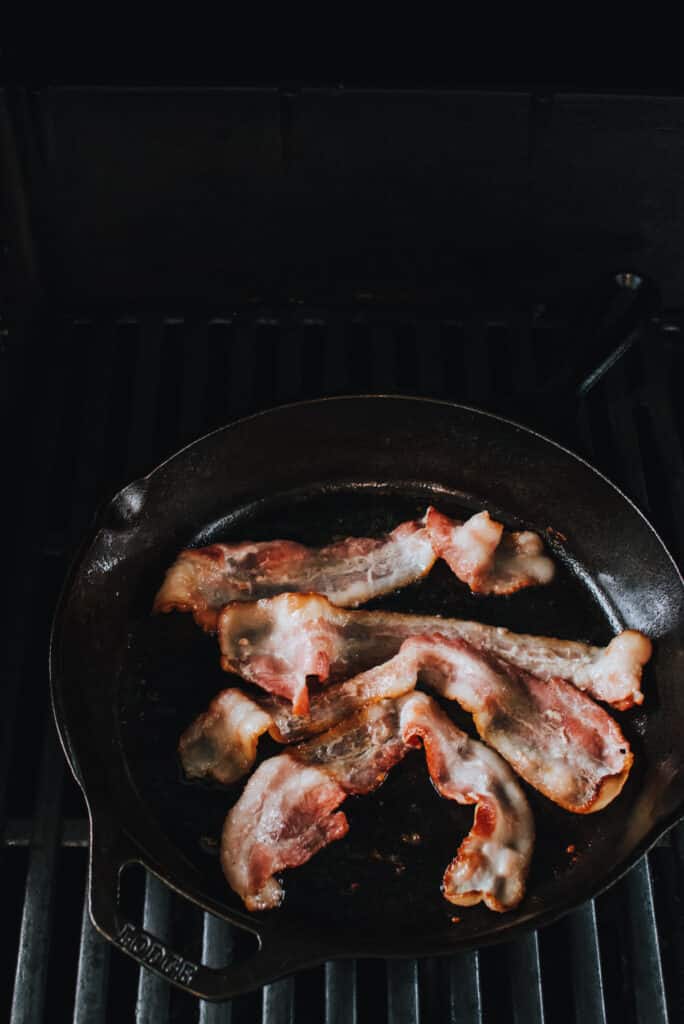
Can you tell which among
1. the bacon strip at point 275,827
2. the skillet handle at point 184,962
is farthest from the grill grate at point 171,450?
the skillet handle at point 184,962

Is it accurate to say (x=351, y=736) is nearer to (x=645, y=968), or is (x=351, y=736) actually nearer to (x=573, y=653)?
(x=573, y=653)

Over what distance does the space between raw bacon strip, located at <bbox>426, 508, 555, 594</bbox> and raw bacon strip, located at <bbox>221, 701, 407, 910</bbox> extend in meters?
0.27

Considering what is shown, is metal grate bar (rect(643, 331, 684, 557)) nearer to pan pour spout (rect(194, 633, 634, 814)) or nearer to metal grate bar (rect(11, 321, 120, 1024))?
pan pour spout (rect(194, 633, 634, 814))

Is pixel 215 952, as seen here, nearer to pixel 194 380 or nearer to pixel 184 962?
pixel 184 962

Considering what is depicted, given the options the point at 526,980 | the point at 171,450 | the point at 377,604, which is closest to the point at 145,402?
the point at 171,450

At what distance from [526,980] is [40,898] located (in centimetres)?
66

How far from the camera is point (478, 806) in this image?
1.47 metres

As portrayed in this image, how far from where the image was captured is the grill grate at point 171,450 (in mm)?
1445

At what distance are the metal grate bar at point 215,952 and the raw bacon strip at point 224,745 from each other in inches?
7.3

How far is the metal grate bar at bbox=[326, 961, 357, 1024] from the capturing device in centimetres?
141

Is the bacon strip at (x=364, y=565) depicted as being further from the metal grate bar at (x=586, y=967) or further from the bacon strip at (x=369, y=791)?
the metal grate bar at (x=586, y=967)

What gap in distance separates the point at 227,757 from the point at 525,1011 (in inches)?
20.2

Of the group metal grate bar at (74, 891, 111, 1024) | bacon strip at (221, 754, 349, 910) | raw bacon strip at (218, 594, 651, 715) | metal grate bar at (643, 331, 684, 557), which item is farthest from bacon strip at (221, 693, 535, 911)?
metal grate bar at (643, 331, 684, 557)

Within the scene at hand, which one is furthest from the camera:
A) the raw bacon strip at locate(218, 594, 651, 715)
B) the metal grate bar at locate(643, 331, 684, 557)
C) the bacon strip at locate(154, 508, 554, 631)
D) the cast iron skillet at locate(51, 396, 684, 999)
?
the metal grate bar at locate(643, 331, 684, 557)
